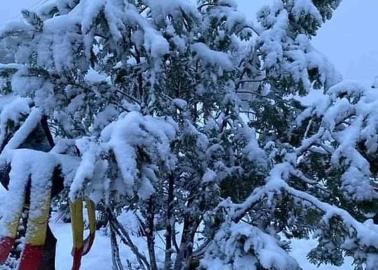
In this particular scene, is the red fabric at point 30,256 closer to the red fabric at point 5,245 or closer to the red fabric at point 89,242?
the red fabric at point 5,245

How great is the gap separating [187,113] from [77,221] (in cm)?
94

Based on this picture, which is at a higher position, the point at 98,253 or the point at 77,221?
the point at 98,253

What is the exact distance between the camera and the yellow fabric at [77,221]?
3.00 meters

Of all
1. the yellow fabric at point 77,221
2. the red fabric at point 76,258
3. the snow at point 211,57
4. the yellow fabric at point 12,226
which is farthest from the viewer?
the red fabric at point 76,258

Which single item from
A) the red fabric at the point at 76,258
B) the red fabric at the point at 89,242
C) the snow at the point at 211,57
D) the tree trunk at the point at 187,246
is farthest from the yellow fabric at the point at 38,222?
the tree trunk at the point at 187,246

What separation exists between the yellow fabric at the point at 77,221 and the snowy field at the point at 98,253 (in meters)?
2.96

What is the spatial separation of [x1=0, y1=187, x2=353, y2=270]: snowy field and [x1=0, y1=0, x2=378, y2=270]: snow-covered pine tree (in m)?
2.59

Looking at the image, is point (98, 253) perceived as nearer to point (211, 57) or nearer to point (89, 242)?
point (89, 242)

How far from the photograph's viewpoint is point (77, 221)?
10.1 feet

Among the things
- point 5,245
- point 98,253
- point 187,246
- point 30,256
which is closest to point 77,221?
point 30,256

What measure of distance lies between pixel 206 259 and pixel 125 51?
1260 millimetres

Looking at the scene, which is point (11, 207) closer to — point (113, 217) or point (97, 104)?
point (97, 104)

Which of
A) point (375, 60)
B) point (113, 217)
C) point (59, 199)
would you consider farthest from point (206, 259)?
point (375, 60)

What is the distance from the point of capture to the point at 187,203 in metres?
3.94
